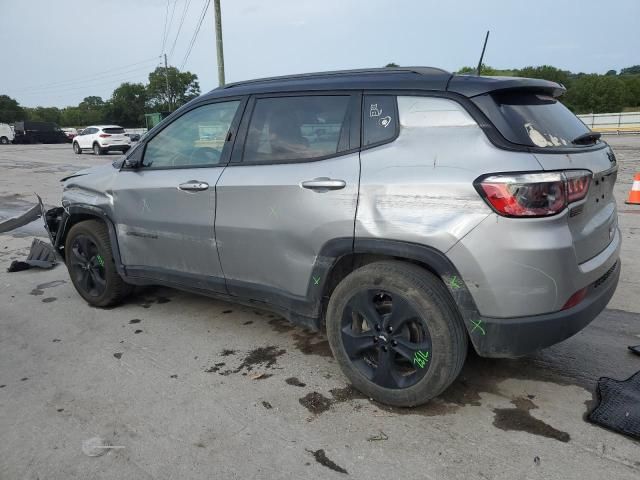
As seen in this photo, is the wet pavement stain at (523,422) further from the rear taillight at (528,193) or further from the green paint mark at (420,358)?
the rear taillight at (528,193)

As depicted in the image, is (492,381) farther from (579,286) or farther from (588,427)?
(579,286)

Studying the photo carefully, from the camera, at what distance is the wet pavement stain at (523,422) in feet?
8.59

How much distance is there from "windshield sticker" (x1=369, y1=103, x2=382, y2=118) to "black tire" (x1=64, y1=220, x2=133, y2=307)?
2.66 metres

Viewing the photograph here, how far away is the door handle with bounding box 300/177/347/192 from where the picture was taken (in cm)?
287

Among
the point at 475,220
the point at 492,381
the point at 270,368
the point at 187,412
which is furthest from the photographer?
the point at 270,368

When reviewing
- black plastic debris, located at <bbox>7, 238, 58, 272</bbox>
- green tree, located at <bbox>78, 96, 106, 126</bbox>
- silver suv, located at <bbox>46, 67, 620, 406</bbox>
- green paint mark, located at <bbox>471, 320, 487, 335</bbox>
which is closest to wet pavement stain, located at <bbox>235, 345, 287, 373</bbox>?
silver suv, located at <bbox>46, 67, 620, 406</bbox>

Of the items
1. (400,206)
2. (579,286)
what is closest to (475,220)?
(400,206)

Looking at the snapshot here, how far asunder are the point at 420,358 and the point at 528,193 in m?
1.02

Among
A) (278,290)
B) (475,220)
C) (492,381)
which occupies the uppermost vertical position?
(475,220)

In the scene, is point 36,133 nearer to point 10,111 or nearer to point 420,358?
point 420,358

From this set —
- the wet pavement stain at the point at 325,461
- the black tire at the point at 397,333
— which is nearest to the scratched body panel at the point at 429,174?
the black tire at the point at 397,333

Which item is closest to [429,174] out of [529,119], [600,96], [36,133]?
[529,119]

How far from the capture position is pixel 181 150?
153 inches

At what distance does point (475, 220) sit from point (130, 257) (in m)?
2.89
